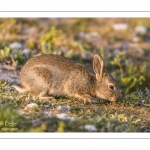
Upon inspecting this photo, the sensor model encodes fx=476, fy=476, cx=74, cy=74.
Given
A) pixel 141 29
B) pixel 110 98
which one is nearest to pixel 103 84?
pixel 110 98

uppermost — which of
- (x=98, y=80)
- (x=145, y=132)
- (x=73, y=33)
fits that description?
(x=73, y=33)

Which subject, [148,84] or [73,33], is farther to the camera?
[73,33]

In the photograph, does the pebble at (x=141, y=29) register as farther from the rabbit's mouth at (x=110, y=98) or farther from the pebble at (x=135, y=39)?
the rabbit's mouth at (x=110, y=98)

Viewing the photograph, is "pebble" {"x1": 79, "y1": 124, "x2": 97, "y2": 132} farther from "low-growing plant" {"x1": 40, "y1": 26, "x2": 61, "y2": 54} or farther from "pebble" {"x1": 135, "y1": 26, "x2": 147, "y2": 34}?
"pebble" {"x1": 135, "y1": 26, "x2": 147, "y2": 34}

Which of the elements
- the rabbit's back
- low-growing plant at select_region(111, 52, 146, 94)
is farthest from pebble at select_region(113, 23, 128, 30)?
the rabbit's back

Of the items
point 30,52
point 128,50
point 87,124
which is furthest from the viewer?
point 128,50

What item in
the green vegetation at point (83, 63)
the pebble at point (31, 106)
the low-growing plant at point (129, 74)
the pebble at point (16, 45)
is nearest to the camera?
the green vegetation at point (83, 63)

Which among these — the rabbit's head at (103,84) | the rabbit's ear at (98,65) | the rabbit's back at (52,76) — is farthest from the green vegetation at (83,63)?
the rabbit's ear at (98,65)
